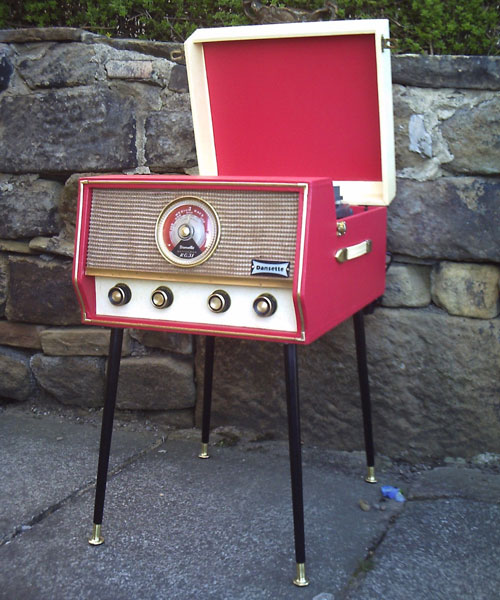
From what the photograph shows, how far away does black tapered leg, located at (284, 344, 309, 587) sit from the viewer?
6.28 feet

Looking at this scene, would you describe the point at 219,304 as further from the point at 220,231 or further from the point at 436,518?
the point at 436,518

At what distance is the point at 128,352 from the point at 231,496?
2.75ft

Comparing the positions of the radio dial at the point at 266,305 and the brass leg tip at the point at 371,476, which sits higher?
the radio dial at the point at 266,305

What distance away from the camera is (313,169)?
2.46 m

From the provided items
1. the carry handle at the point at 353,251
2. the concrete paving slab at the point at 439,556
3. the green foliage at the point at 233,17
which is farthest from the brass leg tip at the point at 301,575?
the green foliage at the point at 233,17

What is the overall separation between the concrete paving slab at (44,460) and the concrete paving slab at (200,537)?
0.07 m

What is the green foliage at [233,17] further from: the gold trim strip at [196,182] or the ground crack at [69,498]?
the ground crack at [69,498]

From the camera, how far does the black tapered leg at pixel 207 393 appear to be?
8.83ft

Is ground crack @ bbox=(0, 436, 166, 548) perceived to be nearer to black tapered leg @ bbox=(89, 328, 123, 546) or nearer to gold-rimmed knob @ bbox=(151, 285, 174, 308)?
black tapered leg @ bbox=(89, 328, 123, 546)

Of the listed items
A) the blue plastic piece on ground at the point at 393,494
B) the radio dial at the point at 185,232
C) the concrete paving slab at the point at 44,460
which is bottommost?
the blue plastic piece on ground at the point at 393,494

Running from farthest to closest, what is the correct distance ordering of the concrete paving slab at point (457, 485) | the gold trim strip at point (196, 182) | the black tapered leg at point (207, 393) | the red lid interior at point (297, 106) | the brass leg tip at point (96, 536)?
the black tapered leg at point (207, 393) → the concrete paving slab at point (457, 485) → the red lid interior at point (297, 106) → the brass leg tip at point (96, 536) → the gold trim strip at point (196, 182)

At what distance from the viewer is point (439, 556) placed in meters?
2.11

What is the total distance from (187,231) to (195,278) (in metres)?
0.12

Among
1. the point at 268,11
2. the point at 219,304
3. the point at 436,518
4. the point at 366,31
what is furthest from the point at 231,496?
the point at 268,11
